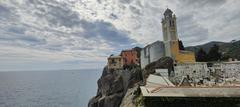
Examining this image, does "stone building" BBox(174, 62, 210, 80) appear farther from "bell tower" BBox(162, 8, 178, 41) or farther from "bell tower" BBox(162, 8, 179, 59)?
"bell tower" BBox(162, 8, 178, 41)

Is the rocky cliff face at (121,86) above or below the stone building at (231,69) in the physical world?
below

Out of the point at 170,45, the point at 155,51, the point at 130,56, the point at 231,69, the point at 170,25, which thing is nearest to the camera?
the point at 231,69

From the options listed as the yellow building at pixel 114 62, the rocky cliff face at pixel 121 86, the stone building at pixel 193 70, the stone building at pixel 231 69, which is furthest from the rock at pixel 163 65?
the yellow building at pixel 114 62

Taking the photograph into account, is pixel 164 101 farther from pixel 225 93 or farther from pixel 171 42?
pixel 171 42

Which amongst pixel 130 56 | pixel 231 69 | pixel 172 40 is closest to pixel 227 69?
pixel 231 69

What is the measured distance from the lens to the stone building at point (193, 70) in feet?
95.5

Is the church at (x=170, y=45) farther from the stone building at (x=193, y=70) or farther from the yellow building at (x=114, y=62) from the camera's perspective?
the yellow building at (x=114, y=62)

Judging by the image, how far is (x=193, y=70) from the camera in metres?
29.8

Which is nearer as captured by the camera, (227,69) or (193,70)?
(227,69)

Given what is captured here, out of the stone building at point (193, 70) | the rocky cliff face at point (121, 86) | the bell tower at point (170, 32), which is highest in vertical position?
Result: the bell tower at point (170, 32)

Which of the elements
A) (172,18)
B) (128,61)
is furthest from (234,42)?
(172,18)

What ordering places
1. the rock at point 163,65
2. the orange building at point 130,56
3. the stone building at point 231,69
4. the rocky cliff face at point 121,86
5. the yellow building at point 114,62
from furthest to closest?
the orange building at point 130,56
the yellow building at point 114,62
the rocky cliff face at point 121,86
the rock at point 163,65
the stone building at point 231,69

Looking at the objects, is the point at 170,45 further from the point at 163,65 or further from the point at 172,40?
the point at 163,65

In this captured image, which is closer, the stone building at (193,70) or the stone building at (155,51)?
the stone building at (193,70)
